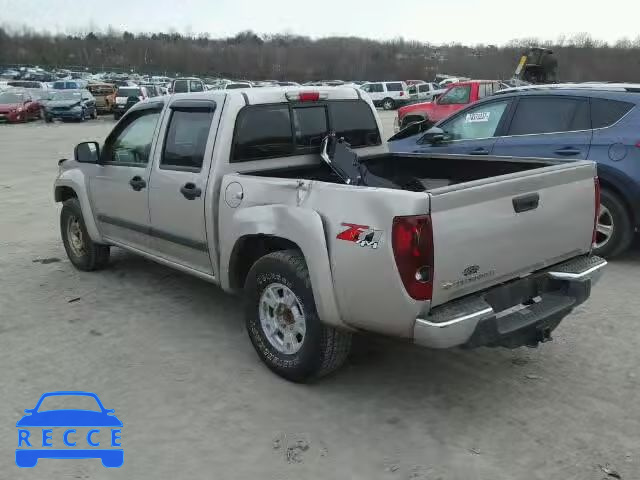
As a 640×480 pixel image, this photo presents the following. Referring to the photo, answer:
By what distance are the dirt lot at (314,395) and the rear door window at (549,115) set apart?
5.94 ft

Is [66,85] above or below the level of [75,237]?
above

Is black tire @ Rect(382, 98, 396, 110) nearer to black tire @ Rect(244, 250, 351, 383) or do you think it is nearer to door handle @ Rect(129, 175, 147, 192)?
door handle @ Rect(129, 175, 147, 192)

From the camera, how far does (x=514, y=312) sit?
3.51m

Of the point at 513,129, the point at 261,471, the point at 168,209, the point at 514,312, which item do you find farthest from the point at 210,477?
the point at 513,129

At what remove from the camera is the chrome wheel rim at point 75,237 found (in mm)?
6203

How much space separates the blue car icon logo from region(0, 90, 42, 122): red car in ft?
86.2

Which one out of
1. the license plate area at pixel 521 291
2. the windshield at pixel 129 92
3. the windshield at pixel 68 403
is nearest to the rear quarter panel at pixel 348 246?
the license plate area at pixel 521 291

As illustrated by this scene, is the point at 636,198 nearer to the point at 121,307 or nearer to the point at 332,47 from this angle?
the point at 121,307

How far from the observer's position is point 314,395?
372 cm

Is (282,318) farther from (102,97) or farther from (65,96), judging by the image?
(102,97)

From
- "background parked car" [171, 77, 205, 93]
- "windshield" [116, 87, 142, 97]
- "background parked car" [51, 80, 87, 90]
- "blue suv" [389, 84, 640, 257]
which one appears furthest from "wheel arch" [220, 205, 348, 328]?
"background parked car" [51, 80, 87, 90]

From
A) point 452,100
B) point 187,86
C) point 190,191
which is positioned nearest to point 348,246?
point 190,191

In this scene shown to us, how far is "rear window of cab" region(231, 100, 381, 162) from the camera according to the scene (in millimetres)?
4379

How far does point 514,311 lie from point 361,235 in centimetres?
104
